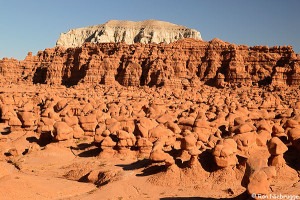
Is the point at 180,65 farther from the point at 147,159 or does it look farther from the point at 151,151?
the point at 151,151

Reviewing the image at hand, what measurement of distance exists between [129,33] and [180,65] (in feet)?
195

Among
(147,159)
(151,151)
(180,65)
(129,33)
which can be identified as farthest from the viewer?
(129,33)

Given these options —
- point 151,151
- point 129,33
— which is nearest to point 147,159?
point 151,151

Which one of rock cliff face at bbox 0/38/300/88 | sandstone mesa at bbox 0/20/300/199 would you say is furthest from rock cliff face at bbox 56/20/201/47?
sandstone mesa at bbox 0/20/300/199

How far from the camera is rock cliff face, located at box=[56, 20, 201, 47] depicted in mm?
113438

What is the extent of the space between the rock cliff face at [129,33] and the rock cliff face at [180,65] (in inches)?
1640

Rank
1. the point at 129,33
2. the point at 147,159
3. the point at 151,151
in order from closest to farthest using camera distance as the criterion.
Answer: the point at 151,151, the point at 147,159, the point at 129,33

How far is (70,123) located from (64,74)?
2063 inches

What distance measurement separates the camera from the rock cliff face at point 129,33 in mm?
113438

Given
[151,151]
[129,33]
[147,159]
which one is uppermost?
[129,33]

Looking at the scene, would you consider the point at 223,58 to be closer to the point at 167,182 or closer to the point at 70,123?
the point at 70,123

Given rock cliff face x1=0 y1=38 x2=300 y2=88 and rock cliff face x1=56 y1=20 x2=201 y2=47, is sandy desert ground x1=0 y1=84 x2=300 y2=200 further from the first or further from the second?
rock cliff face x1=56 y1=20 x2=201 y2=47

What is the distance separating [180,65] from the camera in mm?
61094

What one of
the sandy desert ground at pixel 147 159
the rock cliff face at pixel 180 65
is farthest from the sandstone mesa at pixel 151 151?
the rock cliff face at pixel 180 65
